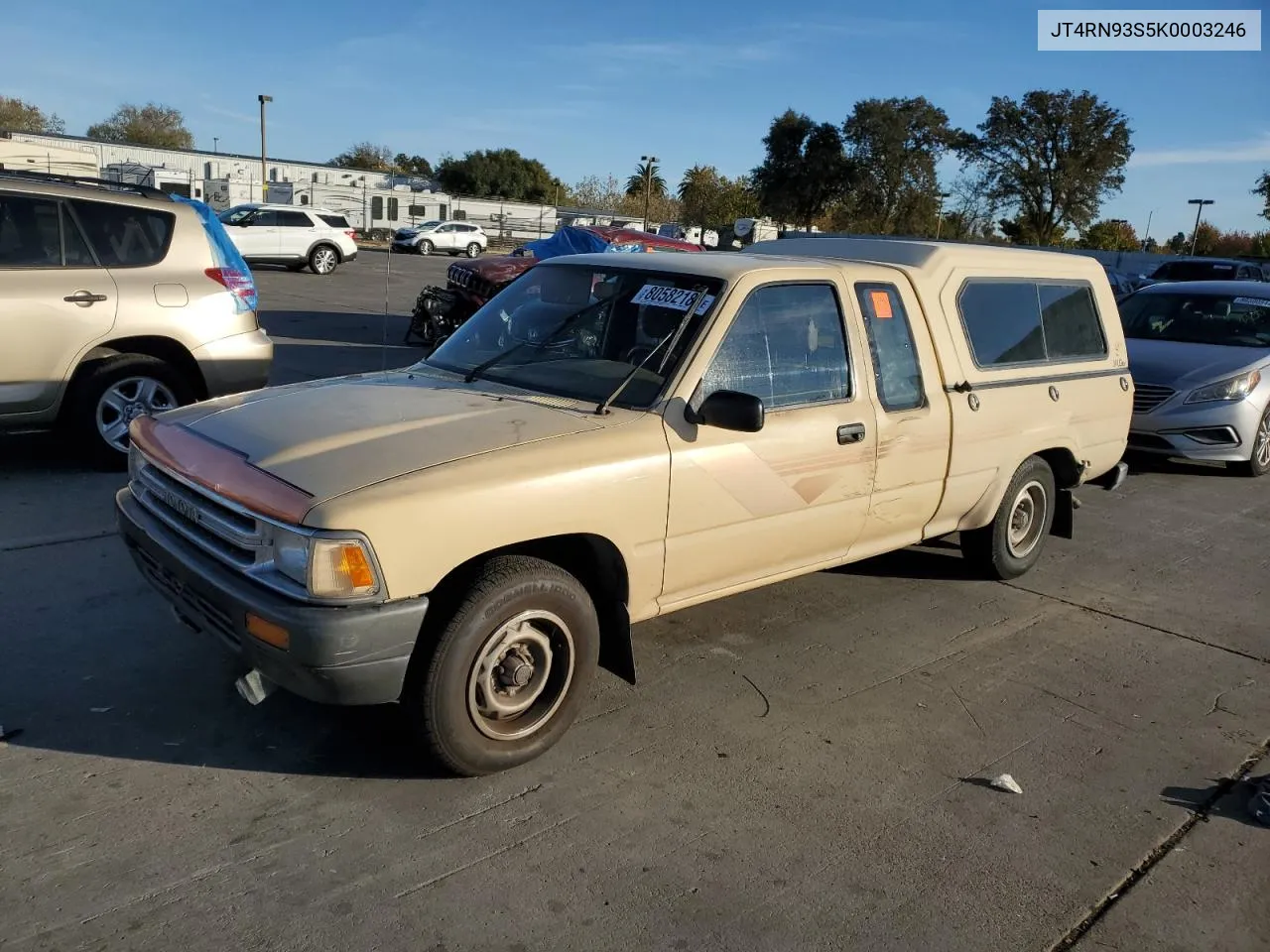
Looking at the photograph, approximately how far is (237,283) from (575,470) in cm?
458

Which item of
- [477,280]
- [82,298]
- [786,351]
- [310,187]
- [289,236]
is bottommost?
[786,351]

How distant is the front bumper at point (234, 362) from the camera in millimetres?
6750

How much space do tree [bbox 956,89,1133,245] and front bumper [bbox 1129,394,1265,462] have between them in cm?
4353

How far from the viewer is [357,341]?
14.1 meters

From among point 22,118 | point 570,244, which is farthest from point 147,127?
point 570,244

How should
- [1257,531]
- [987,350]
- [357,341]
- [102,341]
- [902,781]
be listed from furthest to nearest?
[357,341] → [1257,531] → [102,341] → [987,350] → [902,781]

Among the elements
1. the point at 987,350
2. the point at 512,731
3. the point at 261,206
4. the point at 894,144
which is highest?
the point at 894,144

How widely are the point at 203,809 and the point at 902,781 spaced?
2377 mm

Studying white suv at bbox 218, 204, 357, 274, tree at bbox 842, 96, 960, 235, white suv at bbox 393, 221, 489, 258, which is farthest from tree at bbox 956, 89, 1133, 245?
white suv at bbox 218, 204, 357, 274

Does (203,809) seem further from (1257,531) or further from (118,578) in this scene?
(1257,531)

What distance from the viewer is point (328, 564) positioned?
9.71 ft

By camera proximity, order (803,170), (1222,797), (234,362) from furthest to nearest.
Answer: (803,170) < (234,362) < (1222,797)

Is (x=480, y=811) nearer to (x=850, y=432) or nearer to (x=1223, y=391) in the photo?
(x=850, y=432)

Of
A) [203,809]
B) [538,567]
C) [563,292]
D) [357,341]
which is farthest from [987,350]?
[357,341]
